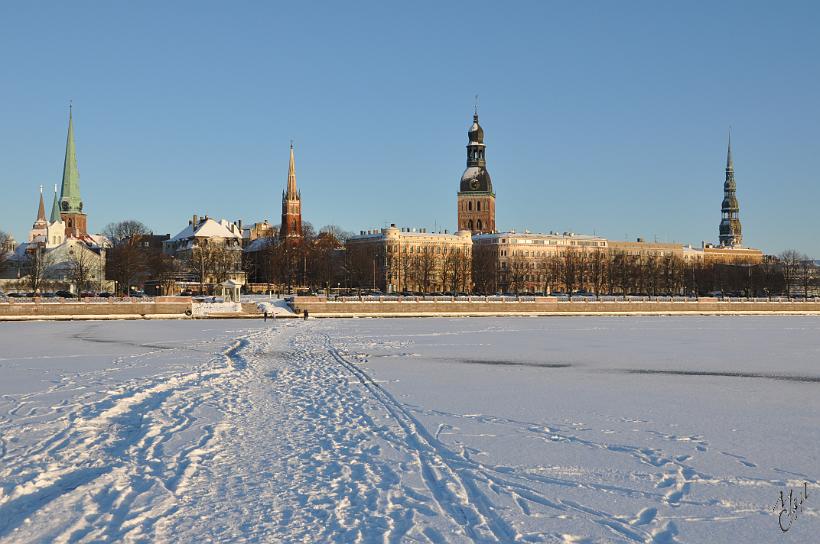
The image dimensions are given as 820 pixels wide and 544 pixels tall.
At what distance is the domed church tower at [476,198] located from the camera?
574 feet

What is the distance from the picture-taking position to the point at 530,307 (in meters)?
67.6

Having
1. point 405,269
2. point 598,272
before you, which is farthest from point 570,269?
point 405,269

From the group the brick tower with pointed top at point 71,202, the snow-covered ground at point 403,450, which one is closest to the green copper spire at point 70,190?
the brick tower with pointed top at point 71,202

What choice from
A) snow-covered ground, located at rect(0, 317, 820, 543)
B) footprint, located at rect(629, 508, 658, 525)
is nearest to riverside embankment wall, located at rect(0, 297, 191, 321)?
snow-covered ground, located at rect(0, 317, 820, 543)

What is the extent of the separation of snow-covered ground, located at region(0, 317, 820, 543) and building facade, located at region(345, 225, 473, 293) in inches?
3391

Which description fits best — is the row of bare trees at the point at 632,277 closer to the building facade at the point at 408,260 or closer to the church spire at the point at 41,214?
the building facade at the point at 408,260

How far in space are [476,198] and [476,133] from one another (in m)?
12.5

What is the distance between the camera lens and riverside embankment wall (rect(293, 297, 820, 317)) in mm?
63000

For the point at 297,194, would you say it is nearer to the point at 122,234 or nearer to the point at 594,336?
the point at 122,234

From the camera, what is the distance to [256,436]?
529 inches

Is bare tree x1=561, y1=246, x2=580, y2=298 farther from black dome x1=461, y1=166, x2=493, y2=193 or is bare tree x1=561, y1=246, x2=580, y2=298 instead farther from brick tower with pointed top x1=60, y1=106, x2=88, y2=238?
brick tower with pointed top x1=60, y1=106, x2=88, y2=238

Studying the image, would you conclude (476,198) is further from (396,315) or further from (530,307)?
(396,315)

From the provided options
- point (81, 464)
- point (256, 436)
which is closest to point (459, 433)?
point (256, 436)

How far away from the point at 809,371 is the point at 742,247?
184 meters
